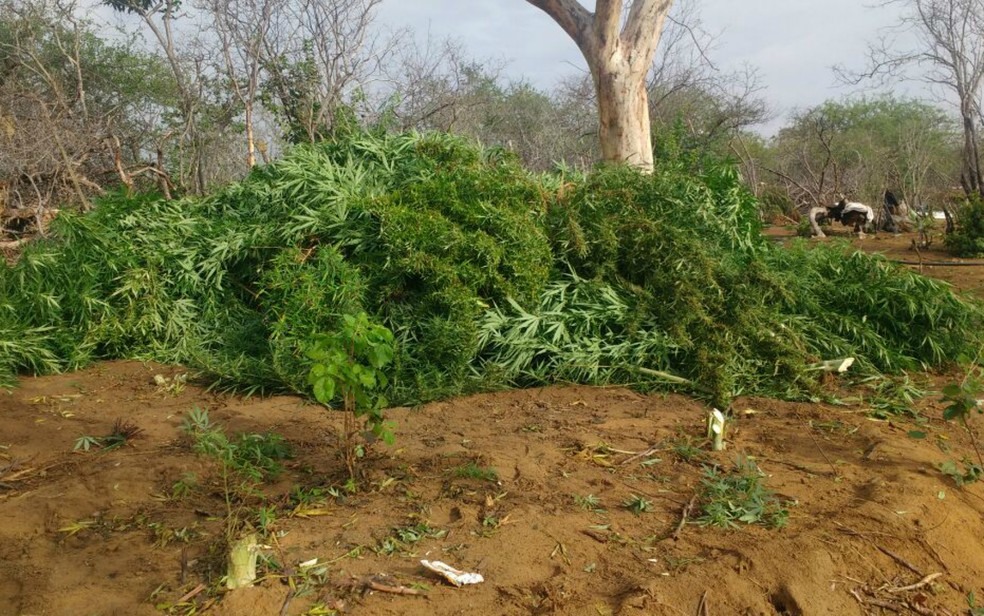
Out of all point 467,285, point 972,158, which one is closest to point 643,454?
point 467,285

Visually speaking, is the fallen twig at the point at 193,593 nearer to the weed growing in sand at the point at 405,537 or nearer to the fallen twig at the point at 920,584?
the weed growing in sand at the point at 405,537

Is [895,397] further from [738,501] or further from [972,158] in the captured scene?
[972,158]

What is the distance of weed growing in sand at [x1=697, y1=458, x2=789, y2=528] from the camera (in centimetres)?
279

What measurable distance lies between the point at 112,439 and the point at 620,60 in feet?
Answer: 19.1

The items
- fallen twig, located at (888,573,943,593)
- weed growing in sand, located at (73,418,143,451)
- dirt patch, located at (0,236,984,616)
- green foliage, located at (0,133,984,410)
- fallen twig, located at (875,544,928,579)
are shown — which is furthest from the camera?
green foliage, located at (0,133,984,410)

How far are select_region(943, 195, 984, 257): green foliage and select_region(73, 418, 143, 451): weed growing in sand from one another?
28.9ft

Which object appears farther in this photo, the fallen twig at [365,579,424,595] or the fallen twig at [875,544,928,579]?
the fallen twig at [875,544,928,579]

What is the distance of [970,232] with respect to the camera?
9.00 meters

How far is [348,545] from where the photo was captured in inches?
101

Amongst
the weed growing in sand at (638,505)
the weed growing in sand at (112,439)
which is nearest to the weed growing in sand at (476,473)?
the weed growing in sand at (638,505)

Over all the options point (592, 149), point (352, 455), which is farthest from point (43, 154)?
point (592, 149)

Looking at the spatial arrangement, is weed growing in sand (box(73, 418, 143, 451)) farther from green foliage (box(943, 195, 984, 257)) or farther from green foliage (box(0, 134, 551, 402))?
green foliage (box(943, 195, 984, 257))

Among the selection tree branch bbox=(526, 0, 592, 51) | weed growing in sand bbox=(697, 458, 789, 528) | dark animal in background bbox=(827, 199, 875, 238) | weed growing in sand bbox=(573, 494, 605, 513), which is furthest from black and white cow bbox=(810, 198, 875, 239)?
weed growing in sand bbox=(573, 494, 605, 513)

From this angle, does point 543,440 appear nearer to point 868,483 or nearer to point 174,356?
point 868,483
